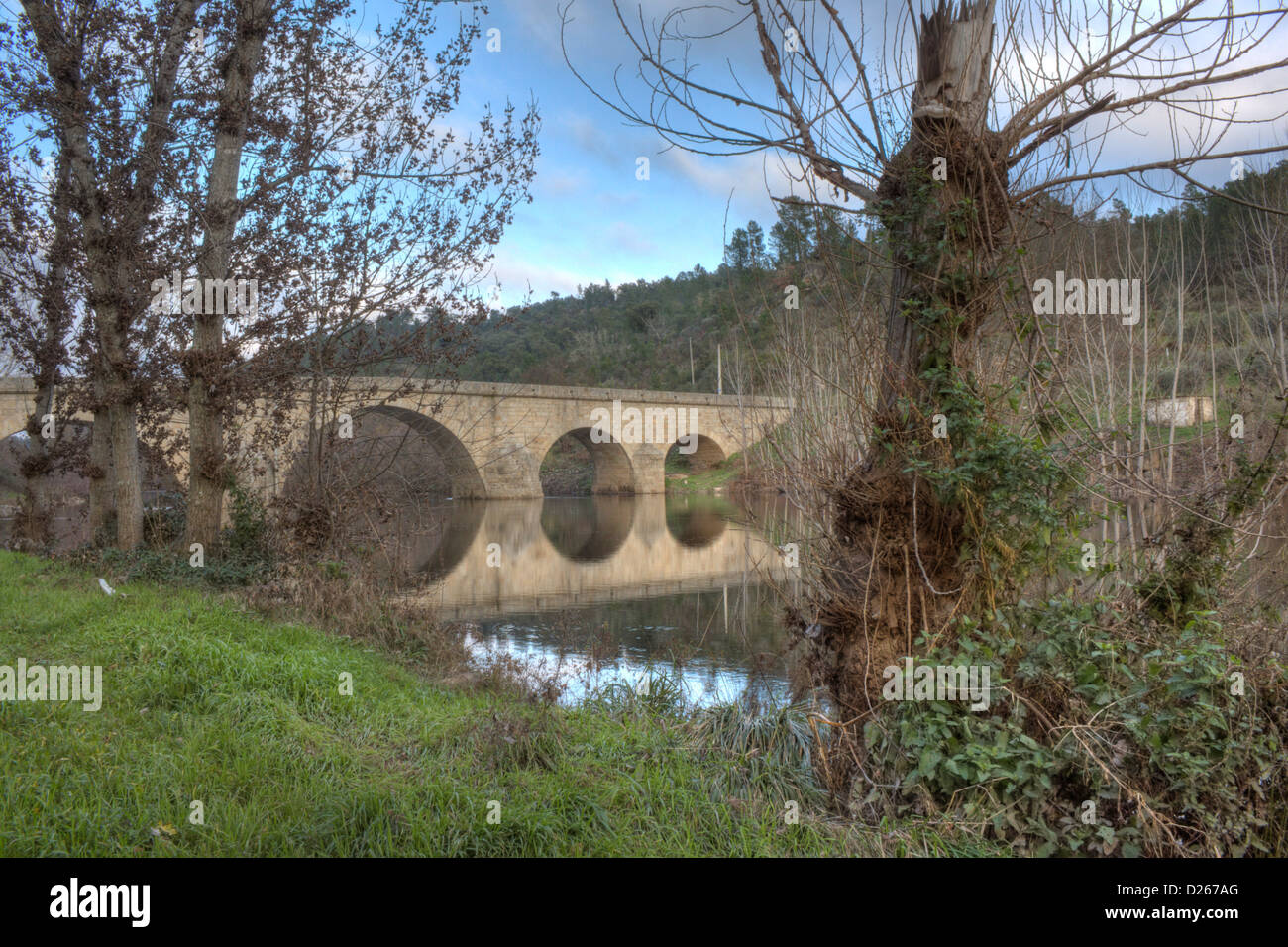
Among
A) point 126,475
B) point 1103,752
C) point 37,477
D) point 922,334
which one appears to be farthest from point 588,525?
point 1103,752

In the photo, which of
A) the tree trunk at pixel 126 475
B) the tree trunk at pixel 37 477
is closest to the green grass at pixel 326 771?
the tree trunk at pixel 126 475

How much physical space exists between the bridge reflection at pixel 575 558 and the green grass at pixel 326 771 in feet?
7.41

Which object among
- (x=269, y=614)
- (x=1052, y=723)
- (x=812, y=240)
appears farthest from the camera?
(x=269, y=614)

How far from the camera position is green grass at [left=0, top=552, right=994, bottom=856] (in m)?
3.09

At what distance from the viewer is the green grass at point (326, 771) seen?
3094 millimetres

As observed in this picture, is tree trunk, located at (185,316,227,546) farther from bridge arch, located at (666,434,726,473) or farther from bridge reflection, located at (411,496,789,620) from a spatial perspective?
bridge arch, located at (666,434,726,473)

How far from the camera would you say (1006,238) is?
431cm

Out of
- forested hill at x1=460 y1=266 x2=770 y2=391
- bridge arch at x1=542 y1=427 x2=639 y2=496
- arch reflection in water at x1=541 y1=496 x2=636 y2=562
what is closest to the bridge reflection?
arch reflection in water at x1=541 y1=496 x2=636 y2=562

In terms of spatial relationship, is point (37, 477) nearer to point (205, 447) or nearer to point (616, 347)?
point (205, 447)
